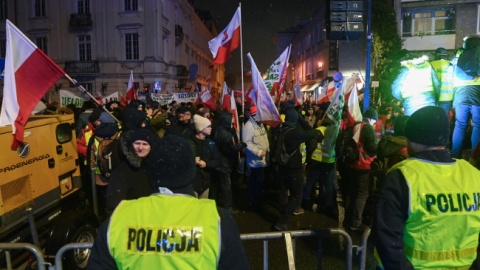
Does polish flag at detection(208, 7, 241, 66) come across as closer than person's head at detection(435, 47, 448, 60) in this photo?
No

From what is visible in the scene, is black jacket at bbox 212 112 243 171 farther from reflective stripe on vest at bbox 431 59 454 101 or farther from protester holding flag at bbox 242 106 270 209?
reflective stripe on vest at bbox 431 59 454 101

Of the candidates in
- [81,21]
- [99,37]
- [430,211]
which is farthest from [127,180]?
[81,21]

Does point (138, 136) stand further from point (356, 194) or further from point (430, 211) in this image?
point (356, 194)

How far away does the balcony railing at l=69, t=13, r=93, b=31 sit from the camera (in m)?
33.9

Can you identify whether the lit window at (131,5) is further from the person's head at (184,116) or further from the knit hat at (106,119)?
the knit hat at (106,119)

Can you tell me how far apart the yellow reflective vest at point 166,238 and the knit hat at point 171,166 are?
150 millimetres

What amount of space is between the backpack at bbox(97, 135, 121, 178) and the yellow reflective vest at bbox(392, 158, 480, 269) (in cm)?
344

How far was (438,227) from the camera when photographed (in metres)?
2.26

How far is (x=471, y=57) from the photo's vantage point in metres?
4.03

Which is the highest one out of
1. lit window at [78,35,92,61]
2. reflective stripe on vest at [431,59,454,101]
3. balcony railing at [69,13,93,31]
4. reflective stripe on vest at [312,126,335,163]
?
balcony railing at [69,13,93,31]

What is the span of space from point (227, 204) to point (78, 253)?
2.62m

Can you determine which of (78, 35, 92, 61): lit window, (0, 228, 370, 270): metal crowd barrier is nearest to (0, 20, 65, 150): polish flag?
(0, 228, 370, 270): metal crowd barrier

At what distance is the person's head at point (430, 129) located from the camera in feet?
7.72

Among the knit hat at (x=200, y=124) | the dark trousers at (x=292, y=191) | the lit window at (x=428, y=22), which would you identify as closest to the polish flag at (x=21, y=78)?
the knit hat at (x=200, y=124)
